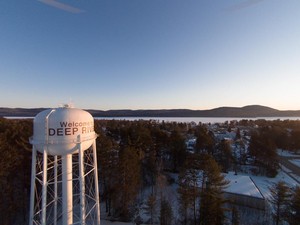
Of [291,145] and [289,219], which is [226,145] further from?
[291,145]

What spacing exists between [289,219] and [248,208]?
5692 millimetres

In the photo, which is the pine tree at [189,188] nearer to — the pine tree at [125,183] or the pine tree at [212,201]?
the pine tree at [212,201]

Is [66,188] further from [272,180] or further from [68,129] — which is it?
[272,180]

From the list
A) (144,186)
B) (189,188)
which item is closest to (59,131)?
(189,188)

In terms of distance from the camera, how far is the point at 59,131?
10.5 metres

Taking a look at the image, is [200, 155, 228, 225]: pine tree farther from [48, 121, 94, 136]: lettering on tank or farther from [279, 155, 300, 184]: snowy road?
[279, 155, 300, 184]: snowy road

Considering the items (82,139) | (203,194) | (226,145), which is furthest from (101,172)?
(226,145)

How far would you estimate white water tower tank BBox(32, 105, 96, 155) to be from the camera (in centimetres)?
1041

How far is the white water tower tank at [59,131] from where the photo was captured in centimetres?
1041

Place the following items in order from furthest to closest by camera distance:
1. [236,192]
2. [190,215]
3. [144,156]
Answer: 1. [144,156]
2. [236,192]
3. [190,215]

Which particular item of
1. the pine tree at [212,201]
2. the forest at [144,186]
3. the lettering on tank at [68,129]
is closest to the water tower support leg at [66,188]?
the lettering on tank at [68,129]

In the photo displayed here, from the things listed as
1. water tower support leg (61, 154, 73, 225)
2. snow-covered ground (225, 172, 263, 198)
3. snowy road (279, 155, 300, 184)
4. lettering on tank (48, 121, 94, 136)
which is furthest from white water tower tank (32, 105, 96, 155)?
snowy road (279, 155, 300, 184)

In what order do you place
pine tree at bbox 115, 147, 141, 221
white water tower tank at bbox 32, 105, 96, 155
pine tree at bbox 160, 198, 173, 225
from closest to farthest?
white water tower tank at bbox 32, 105, 96, 155 < pine tree at bbox 160, 198, 173, 225 < pine tree at bbox 115, 147, 141, 221

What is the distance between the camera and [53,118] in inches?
415
